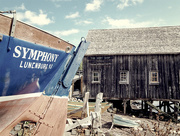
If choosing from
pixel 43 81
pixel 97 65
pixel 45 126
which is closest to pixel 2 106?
pixel 43 81

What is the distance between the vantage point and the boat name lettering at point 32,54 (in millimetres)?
2506

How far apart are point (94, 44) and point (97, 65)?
2425 millimetres

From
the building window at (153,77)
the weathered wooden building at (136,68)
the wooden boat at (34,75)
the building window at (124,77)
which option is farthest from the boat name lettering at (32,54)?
the building window at (153,77)

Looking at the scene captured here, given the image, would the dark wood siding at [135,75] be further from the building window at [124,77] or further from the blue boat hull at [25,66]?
the blue boat hull at [25,66]

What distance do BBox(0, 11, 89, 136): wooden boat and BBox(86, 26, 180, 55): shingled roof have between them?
1052cm

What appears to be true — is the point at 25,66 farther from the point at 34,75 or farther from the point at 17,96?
the point at 17,96

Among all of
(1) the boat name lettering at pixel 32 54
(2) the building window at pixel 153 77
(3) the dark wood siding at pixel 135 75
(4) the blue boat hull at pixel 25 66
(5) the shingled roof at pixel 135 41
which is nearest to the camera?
(4) the blue boat hull at pixel 25 66

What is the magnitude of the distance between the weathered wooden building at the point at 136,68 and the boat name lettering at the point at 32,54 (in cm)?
1125

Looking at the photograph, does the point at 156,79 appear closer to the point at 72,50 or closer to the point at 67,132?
the point at 67,132

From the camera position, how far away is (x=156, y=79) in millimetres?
13789

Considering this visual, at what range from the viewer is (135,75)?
1397 centimetres

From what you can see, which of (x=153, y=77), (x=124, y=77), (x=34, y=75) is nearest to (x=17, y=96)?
(x=34, y=75)

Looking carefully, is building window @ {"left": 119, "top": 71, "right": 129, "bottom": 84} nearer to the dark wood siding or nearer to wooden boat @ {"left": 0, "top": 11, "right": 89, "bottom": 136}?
the dark wood siding

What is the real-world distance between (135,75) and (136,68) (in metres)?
0.64
